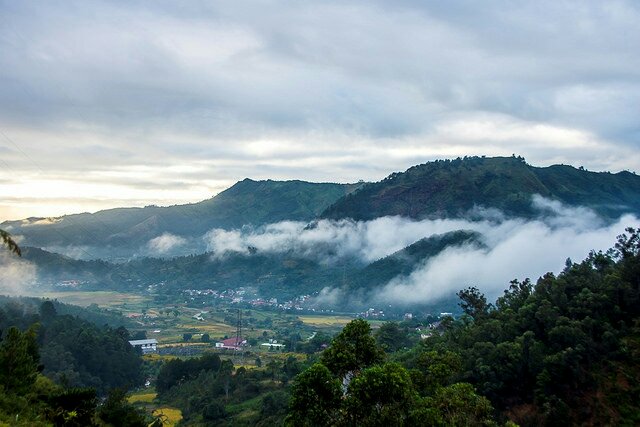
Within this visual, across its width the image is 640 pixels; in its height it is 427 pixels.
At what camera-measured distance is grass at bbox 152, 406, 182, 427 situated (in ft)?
163

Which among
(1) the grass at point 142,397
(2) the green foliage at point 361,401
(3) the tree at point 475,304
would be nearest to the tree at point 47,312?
(1) the grass at point 142,397

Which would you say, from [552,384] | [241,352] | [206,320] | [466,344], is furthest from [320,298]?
[552,384]

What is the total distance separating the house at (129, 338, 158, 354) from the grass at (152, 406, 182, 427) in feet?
130

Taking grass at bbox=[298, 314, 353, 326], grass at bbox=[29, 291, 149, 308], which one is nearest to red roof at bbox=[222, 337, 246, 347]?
grass at bbox=[298, 314, 353, 326]

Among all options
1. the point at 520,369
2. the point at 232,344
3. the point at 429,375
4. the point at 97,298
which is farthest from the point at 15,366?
the point at 97,298

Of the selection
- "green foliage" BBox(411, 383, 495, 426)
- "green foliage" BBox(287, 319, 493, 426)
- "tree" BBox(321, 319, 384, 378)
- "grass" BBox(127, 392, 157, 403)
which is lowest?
"grass" BBox(127, 392, 157, 403)

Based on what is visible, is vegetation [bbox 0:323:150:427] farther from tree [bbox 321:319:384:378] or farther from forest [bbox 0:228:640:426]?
tree [bbox 321:319:384:378]

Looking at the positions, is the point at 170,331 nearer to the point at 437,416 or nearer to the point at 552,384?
the point at 552,384

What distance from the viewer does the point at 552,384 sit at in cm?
3281

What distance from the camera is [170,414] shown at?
5403 centimetres

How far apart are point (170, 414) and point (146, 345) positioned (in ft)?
155

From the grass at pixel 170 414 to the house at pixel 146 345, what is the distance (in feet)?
130

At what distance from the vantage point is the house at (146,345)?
95.5 metres

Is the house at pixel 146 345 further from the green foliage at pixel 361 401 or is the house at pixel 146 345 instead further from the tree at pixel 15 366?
the green foliage at pixel 361 401
